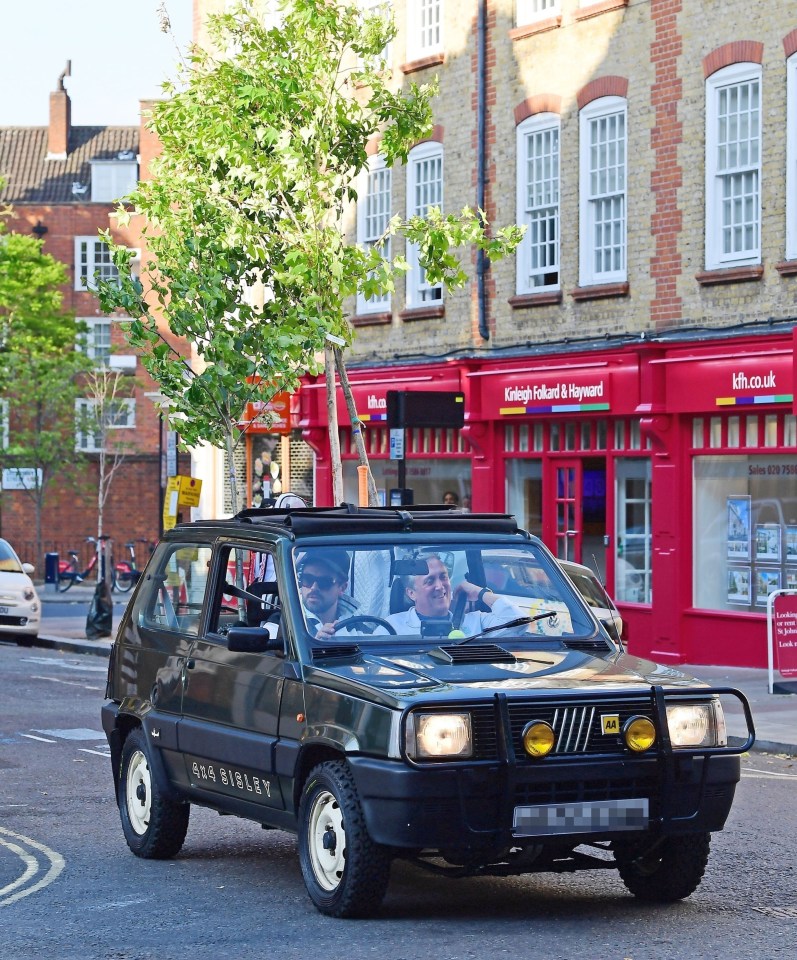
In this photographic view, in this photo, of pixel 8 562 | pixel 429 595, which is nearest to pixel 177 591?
pixel 429 595

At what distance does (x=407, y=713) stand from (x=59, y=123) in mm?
62822

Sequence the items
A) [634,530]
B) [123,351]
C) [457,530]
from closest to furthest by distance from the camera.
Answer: [457,530]
[634,530]
[123,351]

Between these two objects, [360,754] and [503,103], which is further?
[503,103]

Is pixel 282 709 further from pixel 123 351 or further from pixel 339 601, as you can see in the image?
pixel 123 351

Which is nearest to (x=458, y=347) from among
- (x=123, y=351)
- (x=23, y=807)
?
(x=23, y=807)

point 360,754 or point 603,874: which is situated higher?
point 360,754

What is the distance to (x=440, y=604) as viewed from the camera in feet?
27.7

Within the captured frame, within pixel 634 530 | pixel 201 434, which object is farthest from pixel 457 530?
pixel 634 530

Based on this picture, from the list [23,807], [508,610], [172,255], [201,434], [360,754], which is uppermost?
[172,255]

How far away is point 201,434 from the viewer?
824 inches

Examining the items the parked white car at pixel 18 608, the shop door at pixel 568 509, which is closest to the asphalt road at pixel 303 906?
the shop door at pixel 568 509

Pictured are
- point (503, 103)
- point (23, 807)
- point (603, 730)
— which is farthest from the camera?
point (503, 103)

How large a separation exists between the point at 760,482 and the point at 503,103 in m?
7.03

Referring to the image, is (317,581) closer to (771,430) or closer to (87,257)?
(771,430)
